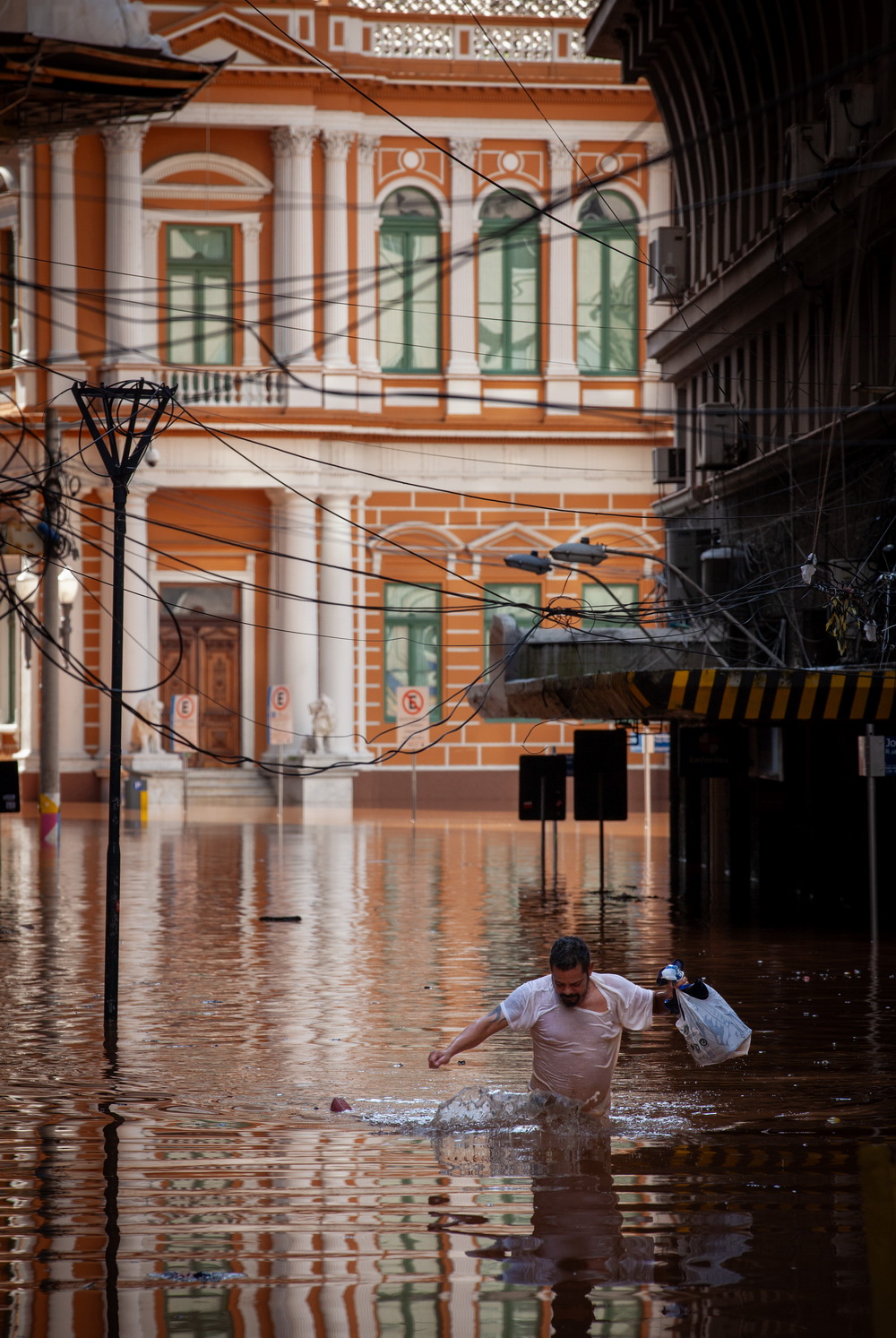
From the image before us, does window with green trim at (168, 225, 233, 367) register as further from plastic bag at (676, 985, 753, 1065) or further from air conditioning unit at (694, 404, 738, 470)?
plastic bag at (676, 985, 753, 1065)

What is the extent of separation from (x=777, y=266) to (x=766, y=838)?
7.28 metres

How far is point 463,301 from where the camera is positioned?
146 feet

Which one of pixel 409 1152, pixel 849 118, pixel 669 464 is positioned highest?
pixel 849 118

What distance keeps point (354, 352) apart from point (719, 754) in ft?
75.3

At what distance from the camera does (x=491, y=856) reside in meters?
29.7

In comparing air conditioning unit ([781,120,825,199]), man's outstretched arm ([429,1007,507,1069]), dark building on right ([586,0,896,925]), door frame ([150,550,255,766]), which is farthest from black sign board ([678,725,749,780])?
door frame ([150,550,255,766])

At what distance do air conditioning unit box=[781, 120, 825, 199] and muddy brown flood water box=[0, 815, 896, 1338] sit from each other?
8.05 m

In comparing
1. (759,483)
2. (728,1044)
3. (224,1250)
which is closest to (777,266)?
(759,483)

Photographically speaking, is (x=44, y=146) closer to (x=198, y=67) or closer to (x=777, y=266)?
(x=198, y=67)

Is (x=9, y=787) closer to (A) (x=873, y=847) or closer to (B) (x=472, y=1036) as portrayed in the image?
(A) (x=873, y=847)

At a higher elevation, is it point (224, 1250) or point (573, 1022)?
point (573, 1022)

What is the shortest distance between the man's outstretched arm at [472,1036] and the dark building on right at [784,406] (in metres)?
9.27

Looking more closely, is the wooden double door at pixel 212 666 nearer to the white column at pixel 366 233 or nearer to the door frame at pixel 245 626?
the door frame at pixel 245 626

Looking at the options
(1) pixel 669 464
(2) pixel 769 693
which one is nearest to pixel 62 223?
(1) pixel 669 464
